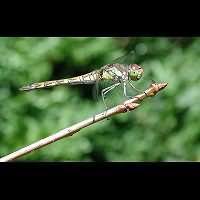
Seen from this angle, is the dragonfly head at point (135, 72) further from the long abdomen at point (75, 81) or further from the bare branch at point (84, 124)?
the bare branch at point (84, 124)

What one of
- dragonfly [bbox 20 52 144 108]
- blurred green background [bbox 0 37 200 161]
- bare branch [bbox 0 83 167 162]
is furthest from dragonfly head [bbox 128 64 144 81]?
blurred green background [bbox 0 37 200 161]

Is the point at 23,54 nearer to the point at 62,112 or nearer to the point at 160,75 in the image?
the point at 62,112

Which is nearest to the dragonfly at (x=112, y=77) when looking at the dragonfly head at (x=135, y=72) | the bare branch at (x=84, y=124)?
the dragonfly head at (x=135, y=72)

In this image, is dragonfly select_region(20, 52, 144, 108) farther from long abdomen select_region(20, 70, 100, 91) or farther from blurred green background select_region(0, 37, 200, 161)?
blurred green background select_region(0, 37, 200, 161)

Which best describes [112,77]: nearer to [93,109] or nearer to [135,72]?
[135,72]

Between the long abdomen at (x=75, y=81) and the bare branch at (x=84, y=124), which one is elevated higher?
the long abdomen at (x=75, y=81)
